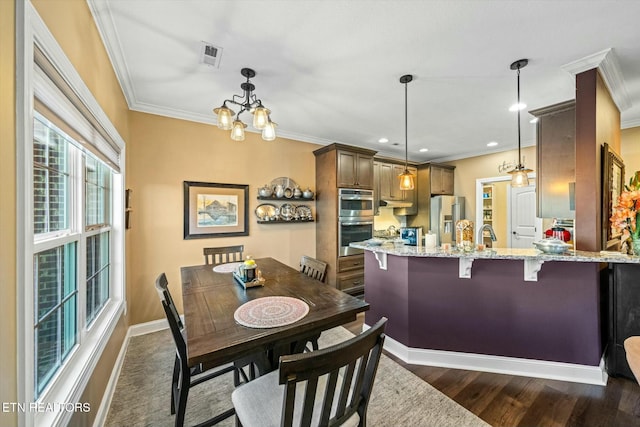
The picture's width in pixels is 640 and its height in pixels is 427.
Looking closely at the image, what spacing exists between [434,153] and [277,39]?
433 cm

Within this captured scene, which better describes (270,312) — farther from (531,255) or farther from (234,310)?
(531,255)

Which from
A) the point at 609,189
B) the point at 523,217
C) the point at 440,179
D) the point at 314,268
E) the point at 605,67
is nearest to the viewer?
the point at 605,67

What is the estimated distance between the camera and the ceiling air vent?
76.5 inches

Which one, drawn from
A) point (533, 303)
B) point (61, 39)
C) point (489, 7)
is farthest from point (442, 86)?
point (61, 39)

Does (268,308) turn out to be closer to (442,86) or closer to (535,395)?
(535,395)

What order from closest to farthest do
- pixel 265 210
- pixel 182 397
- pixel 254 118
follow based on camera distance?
pixel 182 397 → pixel 254 118 → pixel 265 210

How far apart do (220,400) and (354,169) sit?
3.30 metres

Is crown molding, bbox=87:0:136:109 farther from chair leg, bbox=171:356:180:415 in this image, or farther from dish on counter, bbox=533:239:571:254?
dish on counter, bbox=533:239:571:254

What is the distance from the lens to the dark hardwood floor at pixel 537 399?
5.44 ft

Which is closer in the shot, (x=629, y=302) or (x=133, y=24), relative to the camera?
(x=133, y=24)

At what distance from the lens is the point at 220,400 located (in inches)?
74.5

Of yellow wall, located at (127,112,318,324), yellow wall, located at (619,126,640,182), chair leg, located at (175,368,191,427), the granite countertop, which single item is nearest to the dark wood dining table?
chair leg, located at (175,368,191,427)

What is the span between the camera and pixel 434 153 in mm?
5254

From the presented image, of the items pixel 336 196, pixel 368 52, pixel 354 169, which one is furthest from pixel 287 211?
pixel 368 52
